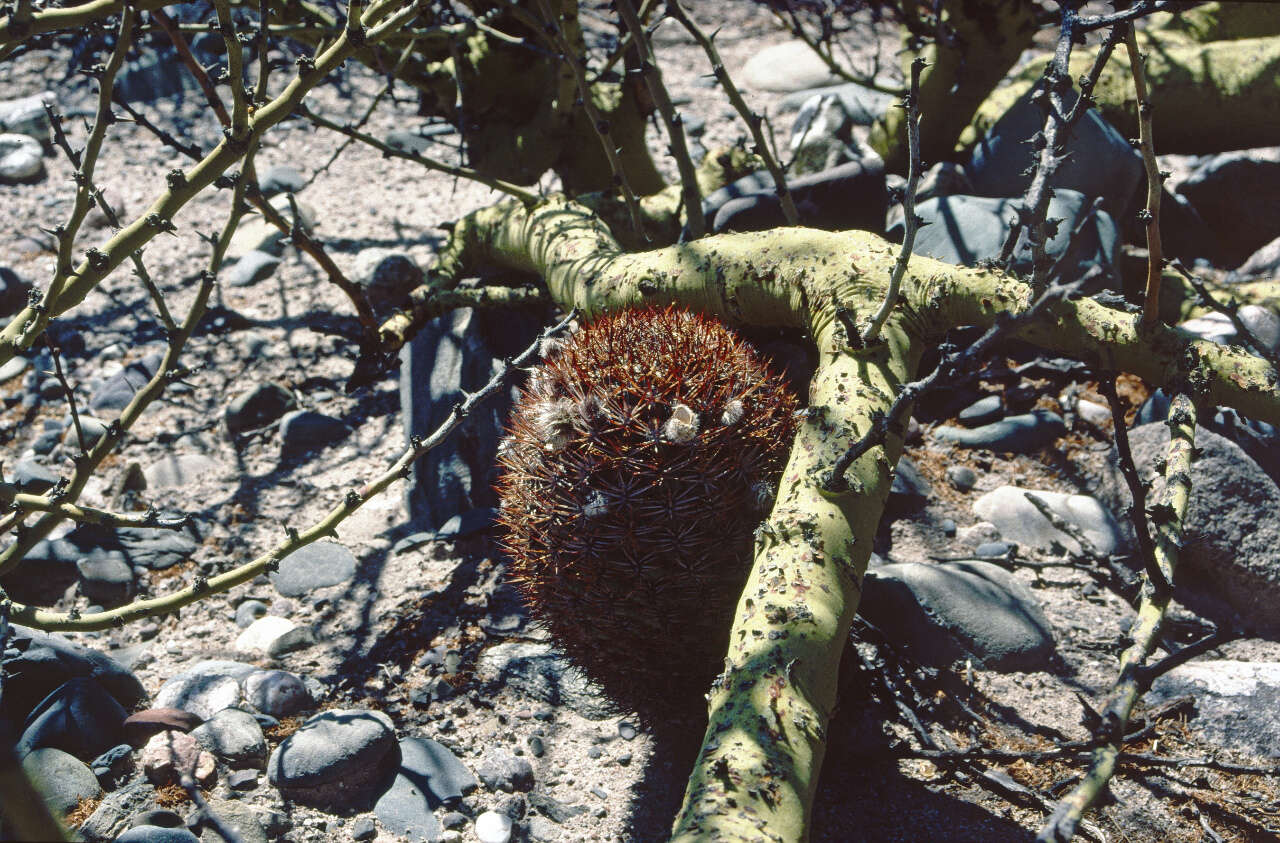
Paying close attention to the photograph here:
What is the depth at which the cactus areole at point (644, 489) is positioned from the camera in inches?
94.3

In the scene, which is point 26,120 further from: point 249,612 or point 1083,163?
point 1083,163

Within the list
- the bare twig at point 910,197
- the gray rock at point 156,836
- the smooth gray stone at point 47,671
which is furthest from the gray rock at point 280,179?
the bare twig at point 910,197

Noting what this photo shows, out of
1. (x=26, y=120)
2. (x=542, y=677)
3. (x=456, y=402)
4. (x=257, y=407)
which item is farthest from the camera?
(x=26, y=120)

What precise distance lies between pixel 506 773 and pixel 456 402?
1660 mm

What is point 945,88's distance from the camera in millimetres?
5164

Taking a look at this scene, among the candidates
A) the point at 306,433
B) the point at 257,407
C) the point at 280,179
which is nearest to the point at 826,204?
the point at 306,433

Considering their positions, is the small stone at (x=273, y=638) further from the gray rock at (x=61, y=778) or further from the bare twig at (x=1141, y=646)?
the bare twig at (x=1141, y=646)

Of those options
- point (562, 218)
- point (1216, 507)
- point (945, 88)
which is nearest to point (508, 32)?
point (562, 218)

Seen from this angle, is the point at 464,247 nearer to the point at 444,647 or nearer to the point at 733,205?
the point at 733,205

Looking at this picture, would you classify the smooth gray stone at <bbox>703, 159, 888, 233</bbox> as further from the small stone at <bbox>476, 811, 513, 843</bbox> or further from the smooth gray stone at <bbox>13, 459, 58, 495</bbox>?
the smooth gray stone at <bbox>13, 459, 58, 495</bbox>

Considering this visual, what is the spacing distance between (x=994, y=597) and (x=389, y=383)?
122 inches

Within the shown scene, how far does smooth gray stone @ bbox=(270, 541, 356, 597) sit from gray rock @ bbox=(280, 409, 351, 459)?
757 millimetres

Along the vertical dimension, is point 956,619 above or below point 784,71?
below

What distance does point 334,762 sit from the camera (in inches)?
108
